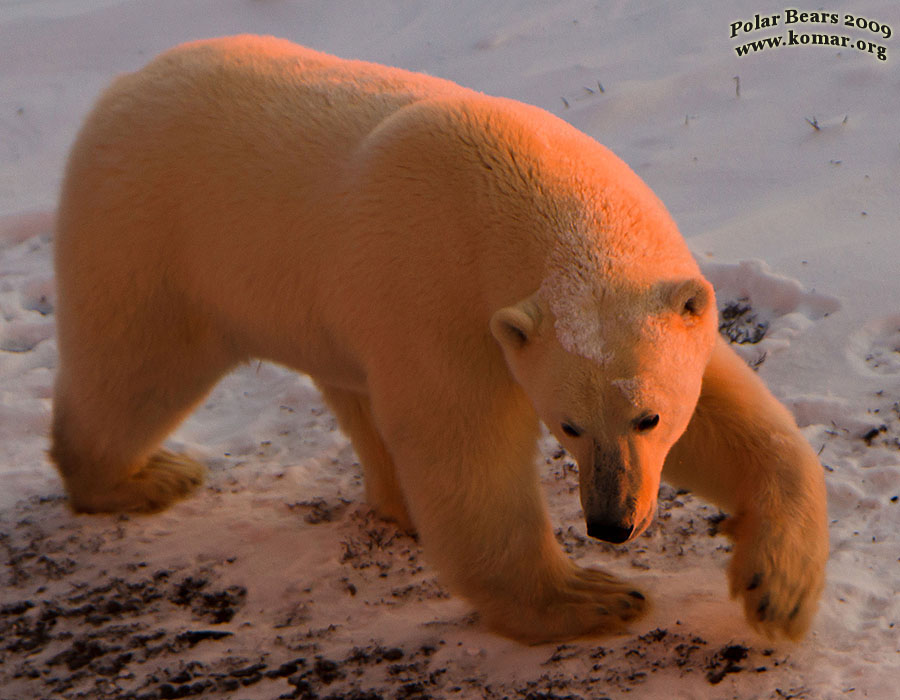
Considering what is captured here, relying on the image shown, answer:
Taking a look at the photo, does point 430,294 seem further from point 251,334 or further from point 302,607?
point 302,607

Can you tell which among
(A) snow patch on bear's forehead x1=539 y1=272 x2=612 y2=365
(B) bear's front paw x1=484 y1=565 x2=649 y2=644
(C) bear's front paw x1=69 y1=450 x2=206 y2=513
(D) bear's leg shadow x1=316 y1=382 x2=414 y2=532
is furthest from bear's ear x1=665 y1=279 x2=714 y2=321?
(C) bear's front paw x1=69 y1=450 x2=206 y2=513

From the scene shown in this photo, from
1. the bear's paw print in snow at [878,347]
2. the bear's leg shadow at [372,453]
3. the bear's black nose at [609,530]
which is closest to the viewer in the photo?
the bear's black nose at [609,530]

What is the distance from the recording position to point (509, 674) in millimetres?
3162

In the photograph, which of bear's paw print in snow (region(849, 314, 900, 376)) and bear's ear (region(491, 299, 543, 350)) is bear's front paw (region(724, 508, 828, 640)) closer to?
bear's ear (region(491, 299, 543, 350))

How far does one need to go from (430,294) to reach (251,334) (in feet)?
2.94

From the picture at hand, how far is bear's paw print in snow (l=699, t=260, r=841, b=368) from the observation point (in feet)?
15.8

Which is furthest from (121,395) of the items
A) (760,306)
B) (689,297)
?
(760,306)

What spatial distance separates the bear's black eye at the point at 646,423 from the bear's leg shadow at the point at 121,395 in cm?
173

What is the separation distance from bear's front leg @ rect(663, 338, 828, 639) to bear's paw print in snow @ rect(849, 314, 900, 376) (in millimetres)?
1418

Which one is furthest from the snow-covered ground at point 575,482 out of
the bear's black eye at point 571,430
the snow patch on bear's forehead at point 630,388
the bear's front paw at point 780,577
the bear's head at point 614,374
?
the snow patch on bear's forehead at point 630,388

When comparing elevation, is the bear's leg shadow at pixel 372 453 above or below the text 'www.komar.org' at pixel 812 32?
below

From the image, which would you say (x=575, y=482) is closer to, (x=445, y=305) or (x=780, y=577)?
(x=780, y=577)

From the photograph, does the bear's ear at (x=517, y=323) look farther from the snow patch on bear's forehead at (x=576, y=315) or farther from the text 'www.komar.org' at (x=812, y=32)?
the text 'www.komar.org' at (x=812, y=32)

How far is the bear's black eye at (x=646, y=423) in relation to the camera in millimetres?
2631
